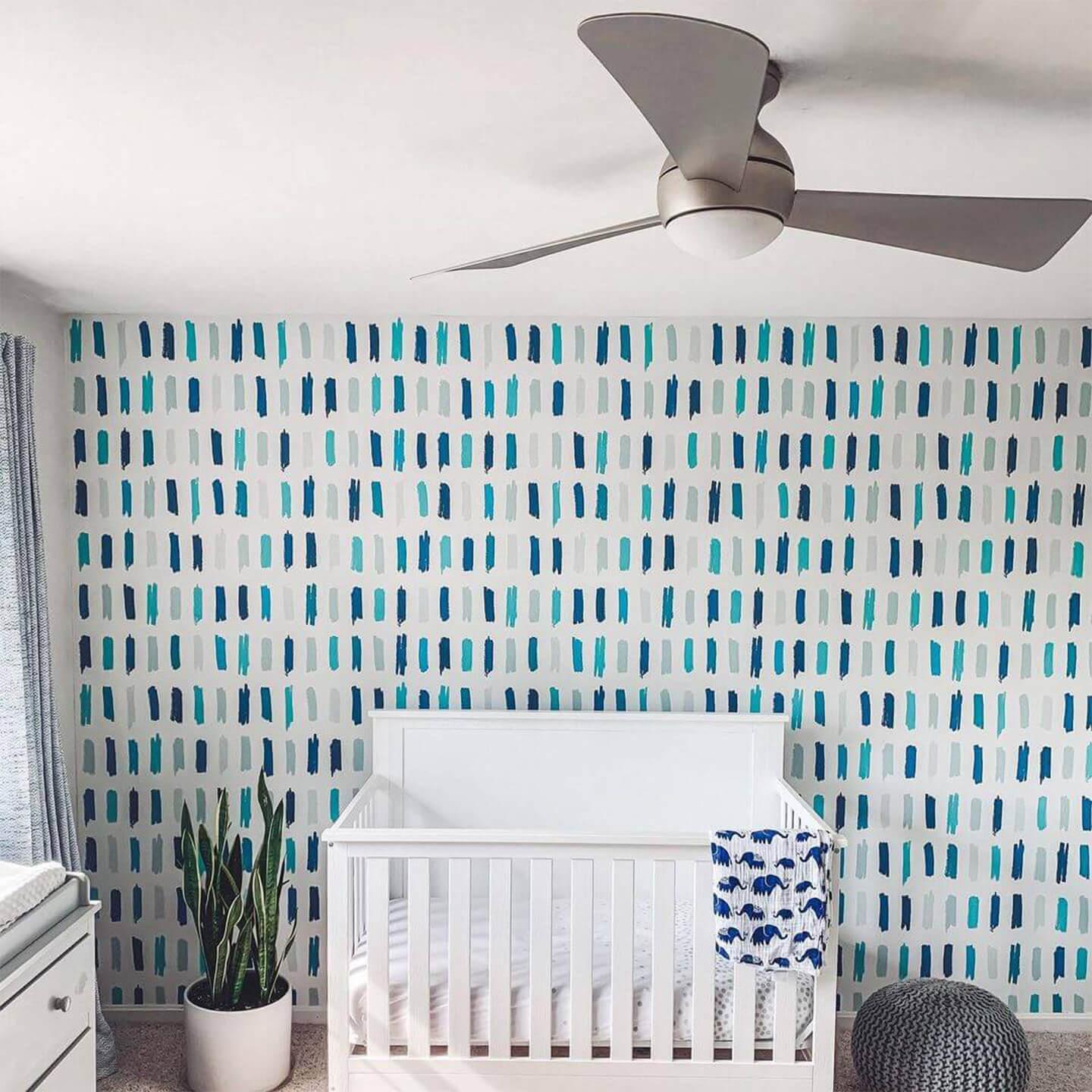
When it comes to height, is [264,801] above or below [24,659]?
below

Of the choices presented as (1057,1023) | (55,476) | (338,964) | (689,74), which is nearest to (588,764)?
(338,964)

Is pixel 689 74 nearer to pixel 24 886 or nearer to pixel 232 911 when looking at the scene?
pixel 24 886

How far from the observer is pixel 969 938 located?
11.8 feet

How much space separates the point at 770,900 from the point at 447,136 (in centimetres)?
193

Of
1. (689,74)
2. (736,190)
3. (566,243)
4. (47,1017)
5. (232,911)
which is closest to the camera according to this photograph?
(689,74)

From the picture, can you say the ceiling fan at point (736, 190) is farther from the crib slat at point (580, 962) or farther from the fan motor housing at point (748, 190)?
the crib slat at point (580, 962)

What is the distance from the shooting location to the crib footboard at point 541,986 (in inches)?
109

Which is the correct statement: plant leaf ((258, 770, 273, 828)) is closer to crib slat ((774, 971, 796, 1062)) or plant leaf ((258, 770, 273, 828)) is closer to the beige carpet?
the beige carpet

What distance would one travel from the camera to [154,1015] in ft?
11.8

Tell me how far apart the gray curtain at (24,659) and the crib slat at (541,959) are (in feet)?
4.43

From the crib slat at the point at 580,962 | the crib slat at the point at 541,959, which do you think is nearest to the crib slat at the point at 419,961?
the crib slat at the point at 541,959

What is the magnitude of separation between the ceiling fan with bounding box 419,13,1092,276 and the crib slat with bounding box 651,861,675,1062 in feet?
5.27

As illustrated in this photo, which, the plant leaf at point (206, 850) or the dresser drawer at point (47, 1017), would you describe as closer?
the dresser drawer at point (47, 1017)

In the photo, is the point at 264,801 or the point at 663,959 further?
the point at 264,801
